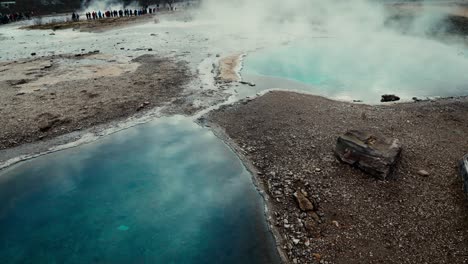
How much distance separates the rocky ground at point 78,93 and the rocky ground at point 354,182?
371cm

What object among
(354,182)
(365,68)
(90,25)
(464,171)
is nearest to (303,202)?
(354,182)

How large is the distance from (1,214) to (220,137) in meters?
6.58

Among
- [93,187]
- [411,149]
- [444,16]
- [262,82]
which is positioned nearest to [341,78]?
[262,82]

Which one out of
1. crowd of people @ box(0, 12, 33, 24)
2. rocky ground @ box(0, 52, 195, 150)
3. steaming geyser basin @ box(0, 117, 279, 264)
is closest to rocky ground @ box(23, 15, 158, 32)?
crowd of people @ box(0, 12, 33, 24)

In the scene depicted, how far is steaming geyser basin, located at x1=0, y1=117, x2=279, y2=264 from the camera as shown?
6.95 metres

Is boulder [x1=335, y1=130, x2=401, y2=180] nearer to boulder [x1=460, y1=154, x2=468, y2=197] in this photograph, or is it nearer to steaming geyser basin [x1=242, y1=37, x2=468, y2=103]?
boulder [x1=460, y1=154, x2=468, y2=197]

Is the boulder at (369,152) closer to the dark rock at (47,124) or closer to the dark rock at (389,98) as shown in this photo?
the dark rock at (389,98)

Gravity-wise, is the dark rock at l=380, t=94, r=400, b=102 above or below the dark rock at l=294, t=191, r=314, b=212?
above

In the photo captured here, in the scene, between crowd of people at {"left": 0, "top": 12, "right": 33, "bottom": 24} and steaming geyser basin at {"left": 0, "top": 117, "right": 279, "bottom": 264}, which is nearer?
steaming geyser basin at {"left": 0, "top": 117, "right": 279, "bottom": 264}

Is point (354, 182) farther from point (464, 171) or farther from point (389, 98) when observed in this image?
point (389, 98)

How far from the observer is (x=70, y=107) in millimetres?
13141

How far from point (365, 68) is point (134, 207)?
54.3ft

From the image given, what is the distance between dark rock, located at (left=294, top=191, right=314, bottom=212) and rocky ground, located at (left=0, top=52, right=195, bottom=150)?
6.64 metres

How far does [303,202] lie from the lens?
26.5 ft
